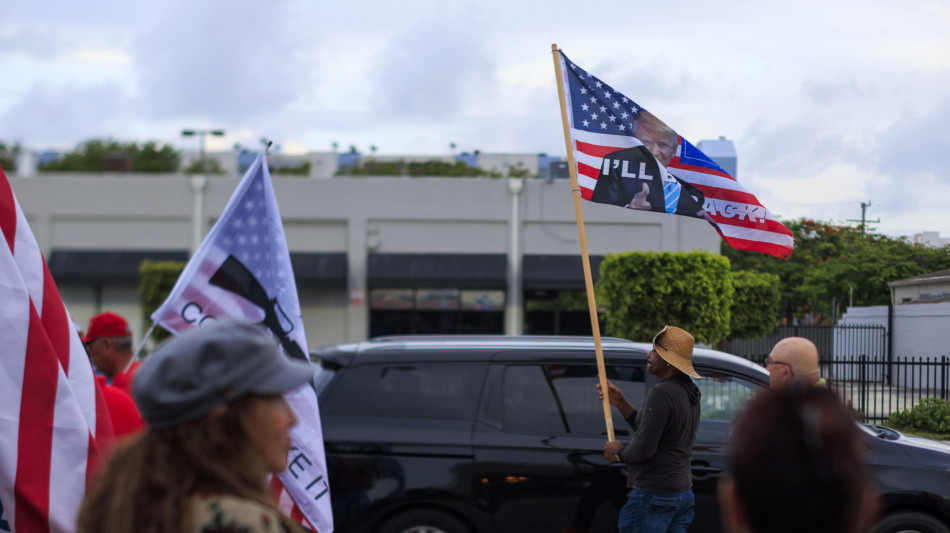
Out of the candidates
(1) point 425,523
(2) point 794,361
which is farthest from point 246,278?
(2) point 794,361

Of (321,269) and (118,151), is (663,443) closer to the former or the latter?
(321,269)

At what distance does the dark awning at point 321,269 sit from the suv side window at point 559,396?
22.6 m

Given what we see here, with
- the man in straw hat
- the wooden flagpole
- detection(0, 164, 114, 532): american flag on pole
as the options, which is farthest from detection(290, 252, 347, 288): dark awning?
detection(0, 164, 114, 532): american flag on pole

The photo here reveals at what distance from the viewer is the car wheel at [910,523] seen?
5516mm

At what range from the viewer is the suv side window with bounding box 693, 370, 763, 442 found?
19.1 ft

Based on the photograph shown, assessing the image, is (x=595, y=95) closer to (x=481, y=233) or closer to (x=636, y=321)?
(x=636, y=321)

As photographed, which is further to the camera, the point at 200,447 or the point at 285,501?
the point at 285,501

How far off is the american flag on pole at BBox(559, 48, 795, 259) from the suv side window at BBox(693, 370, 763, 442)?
0.91 meters

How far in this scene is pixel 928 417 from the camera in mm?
7230

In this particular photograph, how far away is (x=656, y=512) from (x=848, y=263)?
13.5ft

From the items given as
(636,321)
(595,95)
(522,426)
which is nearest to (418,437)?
(522,426)

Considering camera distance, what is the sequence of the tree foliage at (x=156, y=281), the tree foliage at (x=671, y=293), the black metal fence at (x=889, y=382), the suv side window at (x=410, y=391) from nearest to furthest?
the suv side window at (x=410, y=391) < the black metal fence at (x=889, y=382) < the tree foliage at (x=671, y=293) < the tree foliage at (x=156, y=281)

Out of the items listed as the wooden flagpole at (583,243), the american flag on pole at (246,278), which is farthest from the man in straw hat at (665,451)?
the american flag on pole at (246,278)

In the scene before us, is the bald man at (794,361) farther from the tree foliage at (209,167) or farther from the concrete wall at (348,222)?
the tree foliage at (209,167)
